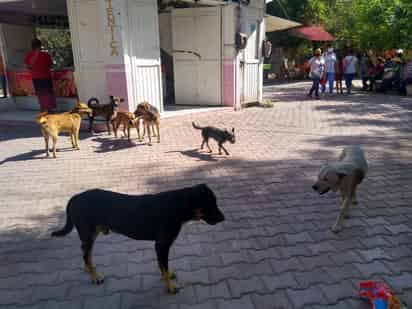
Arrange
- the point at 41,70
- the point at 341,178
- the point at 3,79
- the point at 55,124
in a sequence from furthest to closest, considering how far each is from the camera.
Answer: the point at 3,79, the point at 41,70, the point at 55,124, the point at 341,178

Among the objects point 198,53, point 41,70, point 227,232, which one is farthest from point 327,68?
point 227,232

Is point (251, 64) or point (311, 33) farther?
point (311, 33)

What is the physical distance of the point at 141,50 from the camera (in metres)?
8.42

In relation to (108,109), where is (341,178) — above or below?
below

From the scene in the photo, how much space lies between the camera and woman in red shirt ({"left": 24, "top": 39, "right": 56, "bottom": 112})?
28.9 feet

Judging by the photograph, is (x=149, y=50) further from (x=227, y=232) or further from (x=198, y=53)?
(x=227, y=232)

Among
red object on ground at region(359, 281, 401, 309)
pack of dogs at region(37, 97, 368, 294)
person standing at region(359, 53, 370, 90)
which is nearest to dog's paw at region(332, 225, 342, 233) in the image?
red object on ground at region(359, 281, 401, 309)

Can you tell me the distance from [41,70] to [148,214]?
8.03 m

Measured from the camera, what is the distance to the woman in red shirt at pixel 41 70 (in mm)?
8805

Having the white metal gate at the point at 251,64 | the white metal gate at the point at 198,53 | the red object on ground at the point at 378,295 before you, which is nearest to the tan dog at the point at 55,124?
the white metal gate at the point at 198,53

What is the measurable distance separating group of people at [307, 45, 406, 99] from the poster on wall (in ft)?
28.6

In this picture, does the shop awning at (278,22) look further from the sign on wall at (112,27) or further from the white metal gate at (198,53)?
the sign on wall at (112,27)

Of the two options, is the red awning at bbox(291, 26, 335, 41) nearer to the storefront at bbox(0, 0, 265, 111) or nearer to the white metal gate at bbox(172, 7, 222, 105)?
the storefront at bbox(0, 0, 265, 111)

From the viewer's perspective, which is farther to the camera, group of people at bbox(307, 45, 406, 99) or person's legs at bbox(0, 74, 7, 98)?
group of people at bbox(307, 45, 406, 99)
